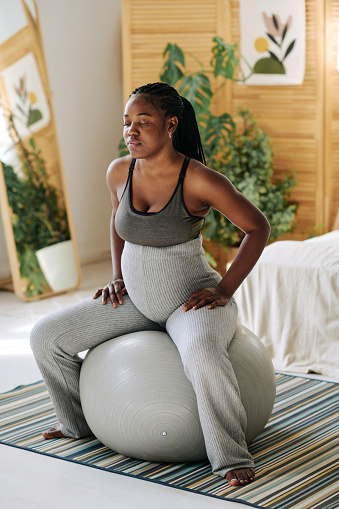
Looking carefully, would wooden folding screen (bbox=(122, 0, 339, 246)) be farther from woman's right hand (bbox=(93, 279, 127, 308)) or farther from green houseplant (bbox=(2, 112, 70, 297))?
woman's right hand (bbox=(93, 279, 127, 308))

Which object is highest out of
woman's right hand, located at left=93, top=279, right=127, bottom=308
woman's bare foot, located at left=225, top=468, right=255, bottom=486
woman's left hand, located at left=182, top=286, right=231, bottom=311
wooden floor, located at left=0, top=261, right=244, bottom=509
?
woman's left hand, located at left=182, top=286, right=231, bottom=311

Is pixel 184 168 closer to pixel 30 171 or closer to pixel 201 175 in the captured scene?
pixel 201 175

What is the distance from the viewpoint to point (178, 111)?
2.40m

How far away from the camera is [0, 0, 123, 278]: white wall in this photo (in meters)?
5.59

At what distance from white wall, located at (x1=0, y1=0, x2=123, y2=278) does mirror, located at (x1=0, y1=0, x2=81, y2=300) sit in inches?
25.3

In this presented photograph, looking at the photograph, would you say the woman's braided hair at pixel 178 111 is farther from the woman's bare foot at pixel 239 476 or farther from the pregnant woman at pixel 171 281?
the woman's bare foot at pixel 239 476

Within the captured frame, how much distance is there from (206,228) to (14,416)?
95.6 inches

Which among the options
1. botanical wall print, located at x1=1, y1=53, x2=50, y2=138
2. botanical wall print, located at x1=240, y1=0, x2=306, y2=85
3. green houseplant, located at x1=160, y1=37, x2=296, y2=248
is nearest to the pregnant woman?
green houseplant, located at x1=160, y1=37, x2=296, y2=248

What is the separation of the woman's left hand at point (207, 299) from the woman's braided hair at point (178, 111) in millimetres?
450

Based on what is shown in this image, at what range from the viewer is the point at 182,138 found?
8.28 feet

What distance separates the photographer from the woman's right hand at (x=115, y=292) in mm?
2562

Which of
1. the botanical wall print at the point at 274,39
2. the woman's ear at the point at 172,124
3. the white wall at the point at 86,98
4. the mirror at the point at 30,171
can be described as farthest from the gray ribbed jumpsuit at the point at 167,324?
the white wall at the point at 86,98

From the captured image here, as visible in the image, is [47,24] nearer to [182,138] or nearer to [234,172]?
[234,172]

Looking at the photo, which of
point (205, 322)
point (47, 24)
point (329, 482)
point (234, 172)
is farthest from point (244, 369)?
point (47, 24)
